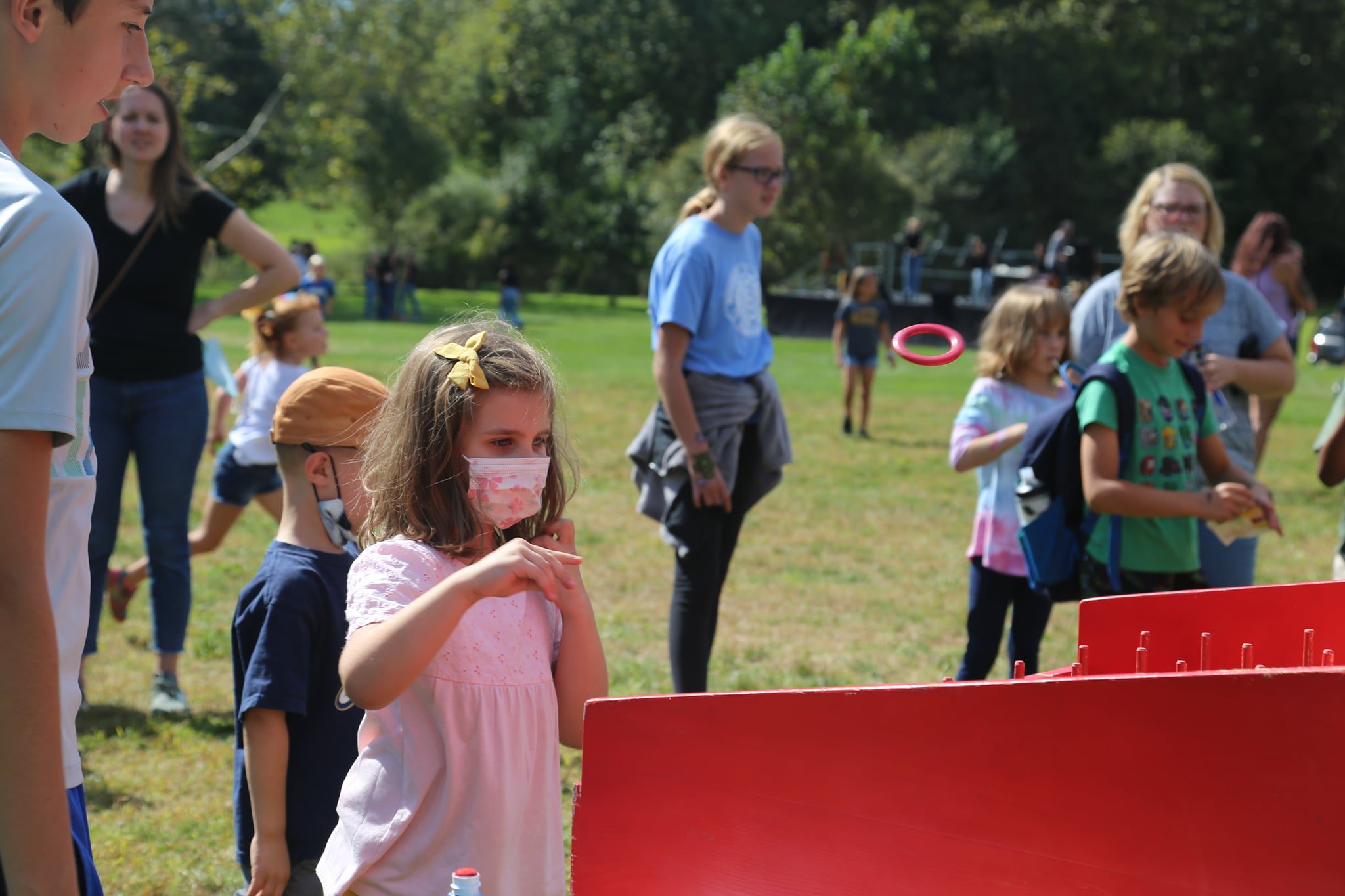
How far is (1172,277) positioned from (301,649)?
2581mm

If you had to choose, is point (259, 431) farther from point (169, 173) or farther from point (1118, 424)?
point (1118, 424)

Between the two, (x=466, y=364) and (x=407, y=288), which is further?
(x=407, y=288)

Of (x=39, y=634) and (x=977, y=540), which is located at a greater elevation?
(x=39, y=634)

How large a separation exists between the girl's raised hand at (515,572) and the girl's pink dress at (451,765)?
0.78ft

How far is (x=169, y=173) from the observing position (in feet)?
14.8

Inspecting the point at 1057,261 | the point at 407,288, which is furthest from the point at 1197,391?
the point at 407,288

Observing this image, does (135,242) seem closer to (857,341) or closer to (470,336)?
(470,336)

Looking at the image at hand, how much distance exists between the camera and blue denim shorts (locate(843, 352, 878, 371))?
1396 centimetres

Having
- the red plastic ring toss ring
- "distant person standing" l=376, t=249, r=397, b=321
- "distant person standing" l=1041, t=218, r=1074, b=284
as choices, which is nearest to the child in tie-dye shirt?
the red plastic ring toss ring

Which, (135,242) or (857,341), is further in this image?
(857,341)

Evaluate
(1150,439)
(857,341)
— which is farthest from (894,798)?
(857,341)

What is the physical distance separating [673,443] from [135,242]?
6.58ft

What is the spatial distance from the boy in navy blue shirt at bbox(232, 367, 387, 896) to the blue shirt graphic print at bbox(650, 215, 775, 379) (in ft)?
5.78

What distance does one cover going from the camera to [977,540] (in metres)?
→ 4.64
